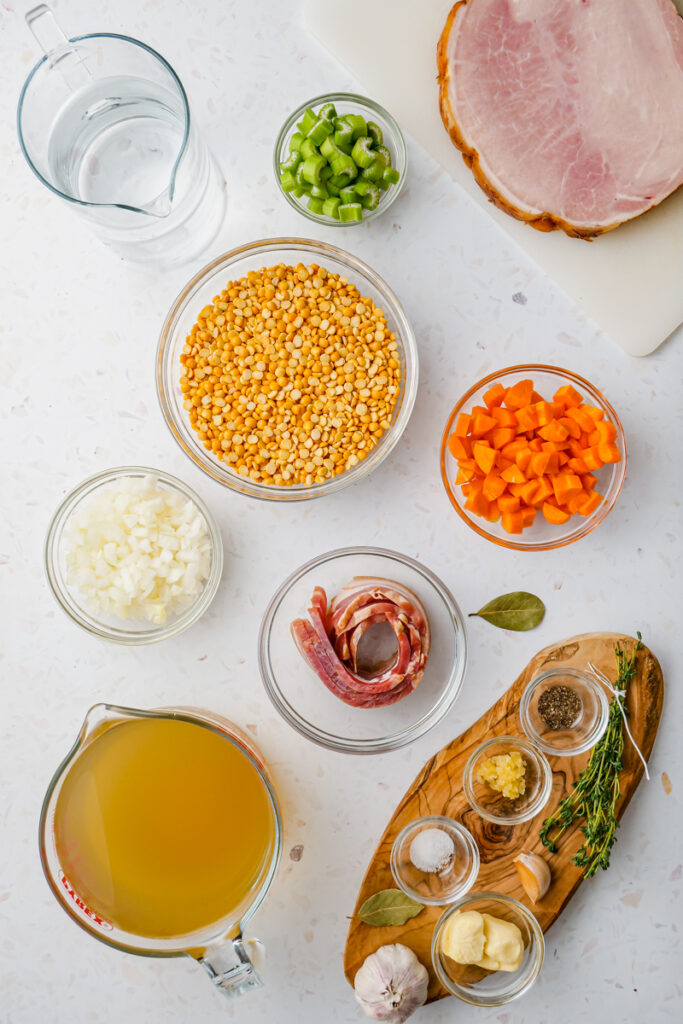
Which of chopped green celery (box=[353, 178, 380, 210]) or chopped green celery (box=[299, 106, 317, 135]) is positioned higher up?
chopped green celery (box=[299, 106, 317, 135])

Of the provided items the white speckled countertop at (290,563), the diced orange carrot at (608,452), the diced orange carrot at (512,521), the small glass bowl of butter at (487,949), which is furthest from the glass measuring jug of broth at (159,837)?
the diced orange carrot at (608,452)

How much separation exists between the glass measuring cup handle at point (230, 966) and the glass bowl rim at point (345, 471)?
2.75 feet

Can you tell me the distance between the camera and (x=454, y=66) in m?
1.57

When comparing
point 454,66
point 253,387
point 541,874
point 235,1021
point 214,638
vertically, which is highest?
point 454,66

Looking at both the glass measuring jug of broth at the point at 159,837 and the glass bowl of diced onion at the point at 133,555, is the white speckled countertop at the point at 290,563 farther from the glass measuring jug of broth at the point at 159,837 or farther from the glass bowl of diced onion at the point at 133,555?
the glass measuring jug of broth at the point at 159,837

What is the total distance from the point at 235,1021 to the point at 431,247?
167 cm

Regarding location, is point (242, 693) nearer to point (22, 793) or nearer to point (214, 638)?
point (214, 638)

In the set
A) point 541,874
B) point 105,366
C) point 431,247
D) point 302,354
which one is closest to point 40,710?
point 105,366

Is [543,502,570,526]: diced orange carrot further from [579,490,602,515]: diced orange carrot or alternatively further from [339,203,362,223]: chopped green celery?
[339,203,362,223]: chopped green celery

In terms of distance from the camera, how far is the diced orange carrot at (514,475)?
1515 mm

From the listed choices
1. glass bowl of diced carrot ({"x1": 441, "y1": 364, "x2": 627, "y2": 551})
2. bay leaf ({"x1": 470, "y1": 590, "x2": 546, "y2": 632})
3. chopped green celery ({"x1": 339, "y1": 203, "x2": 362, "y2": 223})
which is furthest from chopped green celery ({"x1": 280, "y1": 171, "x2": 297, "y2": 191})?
bay leaf ({"x1": 470, "y1": 590, "x2": 546, "y2": 632})

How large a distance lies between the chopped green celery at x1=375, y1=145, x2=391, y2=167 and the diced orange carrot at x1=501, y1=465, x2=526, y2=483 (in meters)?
0.66

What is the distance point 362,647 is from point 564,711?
1.38 feet

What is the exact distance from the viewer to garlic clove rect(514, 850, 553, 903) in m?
1.55
